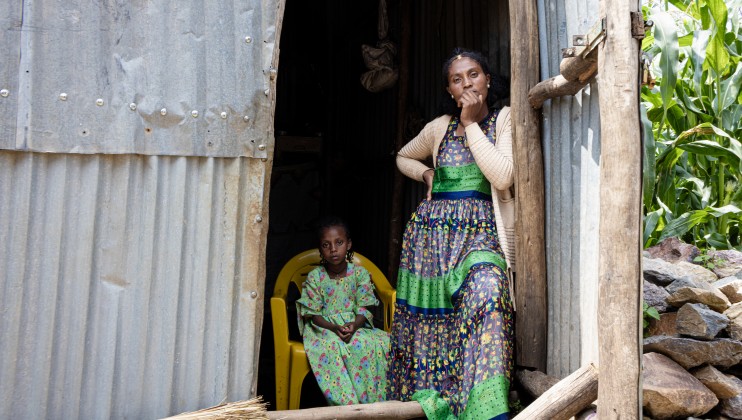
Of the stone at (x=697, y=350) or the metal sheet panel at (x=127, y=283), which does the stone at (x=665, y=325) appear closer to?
the stone at (x=697, y=350)

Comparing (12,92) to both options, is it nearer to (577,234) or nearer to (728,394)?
(577,234)

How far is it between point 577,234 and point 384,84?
277 centimetres

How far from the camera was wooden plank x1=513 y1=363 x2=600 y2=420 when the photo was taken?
3152mm

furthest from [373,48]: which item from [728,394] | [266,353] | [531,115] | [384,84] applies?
[728,394]

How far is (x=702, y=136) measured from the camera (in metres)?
5.64

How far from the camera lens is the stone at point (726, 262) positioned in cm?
476

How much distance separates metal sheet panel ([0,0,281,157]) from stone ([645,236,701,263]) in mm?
3167

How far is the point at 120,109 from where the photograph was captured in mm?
3014

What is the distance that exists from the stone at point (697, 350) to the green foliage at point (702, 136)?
Answer: 137 cm

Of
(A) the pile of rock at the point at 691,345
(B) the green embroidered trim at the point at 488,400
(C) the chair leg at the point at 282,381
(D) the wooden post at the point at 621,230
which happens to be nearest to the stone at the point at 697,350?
(A) the pile of rock at the point at 691,345

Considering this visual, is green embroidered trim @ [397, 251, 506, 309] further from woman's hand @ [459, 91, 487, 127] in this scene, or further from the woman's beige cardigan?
woman's hand @ [459, 91, 487, 127]

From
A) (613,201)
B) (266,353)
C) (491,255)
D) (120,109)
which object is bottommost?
(266,353)

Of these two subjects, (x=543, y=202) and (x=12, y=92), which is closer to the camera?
(x=12, y=92)

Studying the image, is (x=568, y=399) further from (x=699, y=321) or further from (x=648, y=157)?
(x=648, y=157)
